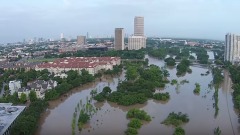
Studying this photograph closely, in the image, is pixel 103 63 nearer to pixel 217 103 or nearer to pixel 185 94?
pixel 185 94

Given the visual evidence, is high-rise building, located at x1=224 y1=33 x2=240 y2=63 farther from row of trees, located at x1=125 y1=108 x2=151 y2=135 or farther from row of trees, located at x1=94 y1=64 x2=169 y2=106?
row of trees, located at x1=125 y1=108 x2=151 y2=135

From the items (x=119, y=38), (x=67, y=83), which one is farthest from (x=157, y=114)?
(x=119, y=38)

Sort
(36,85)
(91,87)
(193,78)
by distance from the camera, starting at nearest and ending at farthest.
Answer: (36,85), (91,87), (193,78)

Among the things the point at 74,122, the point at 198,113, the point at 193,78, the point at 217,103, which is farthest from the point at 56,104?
the point at 193,78

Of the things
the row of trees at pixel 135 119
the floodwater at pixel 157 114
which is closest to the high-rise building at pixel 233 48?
the floodwater at pixel 157 114

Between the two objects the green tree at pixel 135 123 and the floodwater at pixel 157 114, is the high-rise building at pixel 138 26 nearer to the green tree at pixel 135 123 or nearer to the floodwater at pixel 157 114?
the floodwater at pixel 157 114
